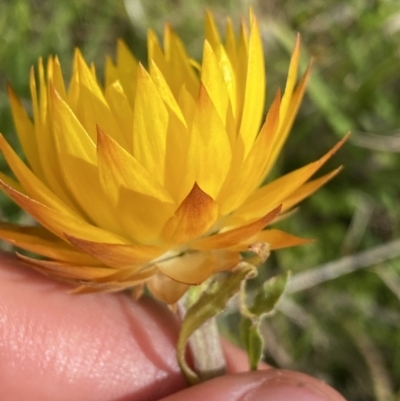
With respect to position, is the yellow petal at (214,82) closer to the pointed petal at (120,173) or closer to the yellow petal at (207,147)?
the yellow petal at (207,147)

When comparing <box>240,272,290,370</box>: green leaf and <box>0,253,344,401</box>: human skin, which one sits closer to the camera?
<box>240,272,290,370</box>: green leaf

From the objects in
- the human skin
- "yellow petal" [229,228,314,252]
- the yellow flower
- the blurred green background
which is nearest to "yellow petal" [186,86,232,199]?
the yellow flower

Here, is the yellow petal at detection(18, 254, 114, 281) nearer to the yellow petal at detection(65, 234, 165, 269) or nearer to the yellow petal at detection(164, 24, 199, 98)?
the yellow petal at detection(65, 234, 165, 269)

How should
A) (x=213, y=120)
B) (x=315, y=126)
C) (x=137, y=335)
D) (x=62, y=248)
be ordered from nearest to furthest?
(x=213, y=120) → (x=62, y=248) → (x=137, y=335) → (x=315, y=126)

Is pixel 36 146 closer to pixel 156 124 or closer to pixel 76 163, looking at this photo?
pixel 76 163

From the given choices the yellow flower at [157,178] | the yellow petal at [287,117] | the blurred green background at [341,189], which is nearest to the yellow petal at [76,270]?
the yellow flower at [157,178]

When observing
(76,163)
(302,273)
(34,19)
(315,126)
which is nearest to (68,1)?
(34,19)
